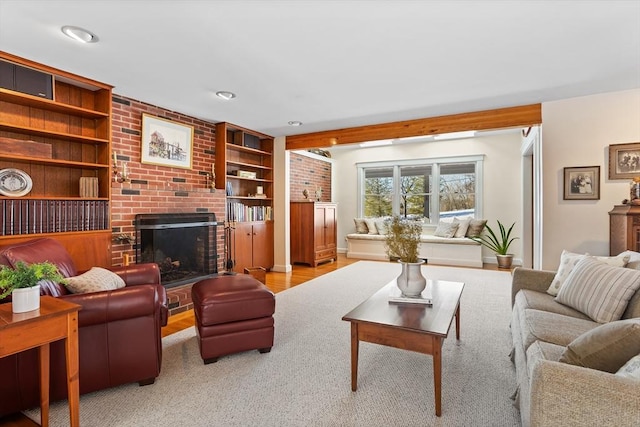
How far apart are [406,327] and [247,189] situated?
431 cm

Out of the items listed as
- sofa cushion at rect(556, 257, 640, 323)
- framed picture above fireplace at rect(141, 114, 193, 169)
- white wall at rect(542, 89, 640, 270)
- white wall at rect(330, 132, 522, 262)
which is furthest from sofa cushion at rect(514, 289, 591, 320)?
white wall at rect(330, 132, 522, 262)

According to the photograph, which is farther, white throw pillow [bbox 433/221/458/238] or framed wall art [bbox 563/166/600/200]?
white throw pillow [bbox 433/221/458/238]

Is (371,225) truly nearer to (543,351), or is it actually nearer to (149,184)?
(149,184)

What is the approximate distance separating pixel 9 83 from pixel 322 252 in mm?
5005

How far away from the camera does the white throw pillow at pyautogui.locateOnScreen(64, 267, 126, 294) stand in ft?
6.69

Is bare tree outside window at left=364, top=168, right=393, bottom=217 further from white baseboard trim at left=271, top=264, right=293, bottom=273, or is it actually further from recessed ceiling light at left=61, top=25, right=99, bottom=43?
recessed ceiling light at left=61, top=25, right=99, bottom=43

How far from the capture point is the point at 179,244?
3.98 metres

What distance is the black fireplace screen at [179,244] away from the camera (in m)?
3.63

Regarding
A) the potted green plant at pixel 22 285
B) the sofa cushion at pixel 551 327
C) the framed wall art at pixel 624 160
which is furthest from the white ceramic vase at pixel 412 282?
the framed wall art at pixel 624 160

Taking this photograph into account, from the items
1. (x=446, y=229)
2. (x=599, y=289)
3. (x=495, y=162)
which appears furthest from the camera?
(x=446, y=229)

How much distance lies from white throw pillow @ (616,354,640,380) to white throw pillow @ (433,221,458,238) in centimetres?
581

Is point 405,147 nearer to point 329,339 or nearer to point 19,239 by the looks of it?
point 329,339

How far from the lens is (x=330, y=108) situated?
410 cm

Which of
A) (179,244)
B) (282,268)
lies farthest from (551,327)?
(282,268)
